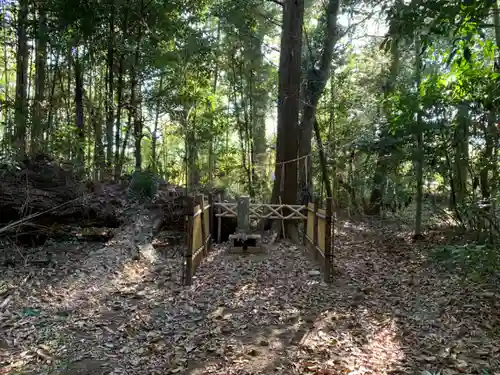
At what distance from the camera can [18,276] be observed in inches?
215

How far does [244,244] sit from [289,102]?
3.21 metres

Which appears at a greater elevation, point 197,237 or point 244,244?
point 197,237

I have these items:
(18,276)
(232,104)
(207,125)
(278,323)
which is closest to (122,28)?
(207,125)

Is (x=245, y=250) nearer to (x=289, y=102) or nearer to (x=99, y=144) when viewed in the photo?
(x=289, y=102)

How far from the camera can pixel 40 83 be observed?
10492 mm

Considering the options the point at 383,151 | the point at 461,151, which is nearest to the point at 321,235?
the point at 461,151

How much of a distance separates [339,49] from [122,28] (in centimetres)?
610

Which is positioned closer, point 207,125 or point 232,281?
point 232,281

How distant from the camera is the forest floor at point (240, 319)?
3471 millimetres

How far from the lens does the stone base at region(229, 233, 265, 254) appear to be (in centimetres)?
738

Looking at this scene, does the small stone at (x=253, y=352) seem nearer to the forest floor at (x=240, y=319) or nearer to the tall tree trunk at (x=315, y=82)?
the forest floor at (x=240, y=319)

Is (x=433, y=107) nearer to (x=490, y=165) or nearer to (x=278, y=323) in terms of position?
(x=490, y=165)

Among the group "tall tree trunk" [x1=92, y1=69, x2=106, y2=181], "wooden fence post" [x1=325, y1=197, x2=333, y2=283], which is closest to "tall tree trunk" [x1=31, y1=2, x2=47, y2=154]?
"tall tree trunk" [x1=92, y1=69, x2=106, y2=181]

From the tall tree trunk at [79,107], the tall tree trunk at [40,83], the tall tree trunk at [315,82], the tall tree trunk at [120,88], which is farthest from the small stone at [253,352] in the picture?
the tall tree trunk at [120,88]
